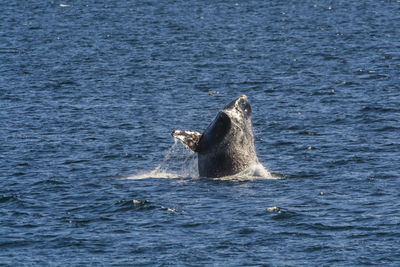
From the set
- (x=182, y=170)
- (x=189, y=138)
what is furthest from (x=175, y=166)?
(x=189, y=138)

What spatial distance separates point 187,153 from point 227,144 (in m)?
8.36

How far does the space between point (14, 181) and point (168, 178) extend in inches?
262

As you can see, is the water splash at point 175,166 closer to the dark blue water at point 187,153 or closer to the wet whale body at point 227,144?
the dark blue water at point 187,153

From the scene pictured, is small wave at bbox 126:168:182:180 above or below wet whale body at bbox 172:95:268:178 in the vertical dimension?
below

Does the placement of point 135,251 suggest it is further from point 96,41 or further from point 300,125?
point 96,41

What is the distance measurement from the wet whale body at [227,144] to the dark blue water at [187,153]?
32.7 inches

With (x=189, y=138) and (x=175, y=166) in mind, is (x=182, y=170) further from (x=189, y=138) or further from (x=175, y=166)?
(x=189, y=138)

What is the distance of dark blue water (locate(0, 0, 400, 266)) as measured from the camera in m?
30.5

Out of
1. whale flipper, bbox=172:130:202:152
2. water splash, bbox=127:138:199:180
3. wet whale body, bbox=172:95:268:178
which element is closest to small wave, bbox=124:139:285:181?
water splash, bbox=127:138:199:180

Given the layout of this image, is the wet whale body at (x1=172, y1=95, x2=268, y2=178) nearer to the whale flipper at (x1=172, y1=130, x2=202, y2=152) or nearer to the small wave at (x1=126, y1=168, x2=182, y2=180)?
the whale flipper at (x1=172, y1=130, x2=202, y2=152)

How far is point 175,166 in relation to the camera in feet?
138

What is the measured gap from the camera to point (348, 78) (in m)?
65.4

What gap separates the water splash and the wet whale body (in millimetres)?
1273

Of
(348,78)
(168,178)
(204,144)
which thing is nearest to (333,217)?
(204,144)
